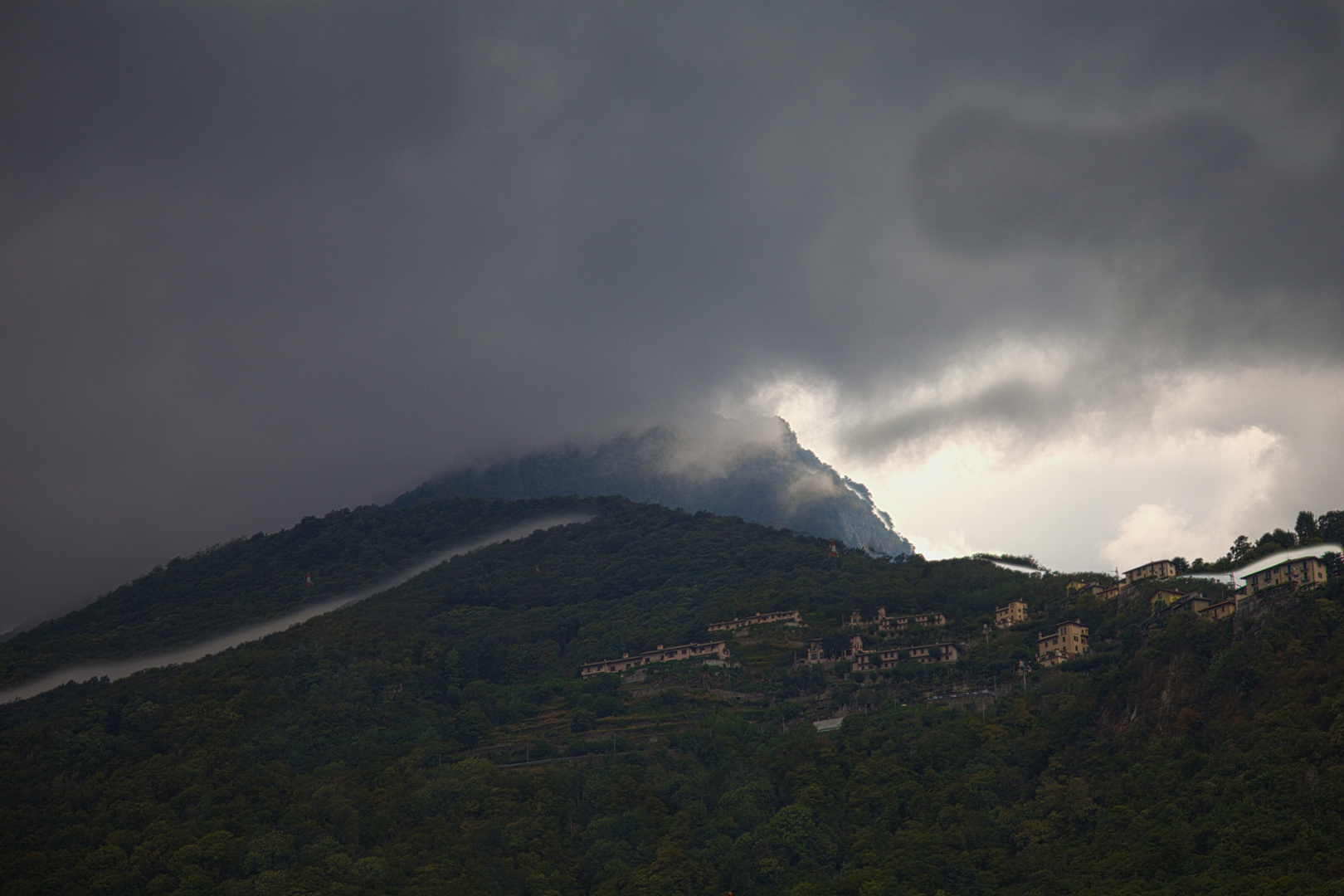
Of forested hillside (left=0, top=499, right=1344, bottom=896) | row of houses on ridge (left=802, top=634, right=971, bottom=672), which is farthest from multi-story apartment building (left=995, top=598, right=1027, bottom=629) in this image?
row of houses on ridge (left=802, top=634, right=971, bottom=672)

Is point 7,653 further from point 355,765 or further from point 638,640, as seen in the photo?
point 638,640

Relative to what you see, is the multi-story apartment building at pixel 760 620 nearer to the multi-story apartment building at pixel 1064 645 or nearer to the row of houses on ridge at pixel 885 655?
the row of houses on ridge at pixel 885 655

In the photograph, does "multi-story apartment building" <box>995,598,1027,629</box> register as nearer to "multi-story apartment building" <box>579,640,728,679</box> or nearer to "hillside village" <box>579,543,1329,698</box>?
"hillside village" <box>579,543,1329,698</box>

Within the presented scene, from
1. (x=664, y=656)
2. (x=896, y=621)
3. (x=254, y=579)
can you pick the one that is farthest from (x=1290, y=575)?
(x=254, y=579)

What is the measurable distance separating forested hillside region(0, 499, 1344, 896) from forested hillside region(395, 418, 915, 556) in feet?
107

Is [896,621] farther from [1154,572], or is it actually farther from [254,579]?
[254,579]

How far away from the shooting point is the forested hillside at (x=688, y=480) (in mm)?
110562

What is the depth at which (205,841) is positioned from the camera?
2064 inches

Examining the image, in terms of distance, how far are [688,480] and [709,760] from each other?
57.2m

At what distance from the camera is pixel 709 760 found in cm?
5744

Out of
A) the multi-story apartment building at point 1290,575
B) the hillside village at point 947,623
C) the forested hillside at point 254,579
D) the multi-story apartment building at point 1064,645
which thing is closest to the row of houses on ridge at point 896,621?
the hillside village at point 947,623

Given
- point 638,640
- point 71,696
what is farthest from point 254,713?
point 638,640

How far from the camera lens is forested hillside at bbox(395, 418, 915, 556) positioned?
4353 inches

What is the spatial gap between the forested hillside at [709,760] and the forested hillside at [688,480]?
32526mm
